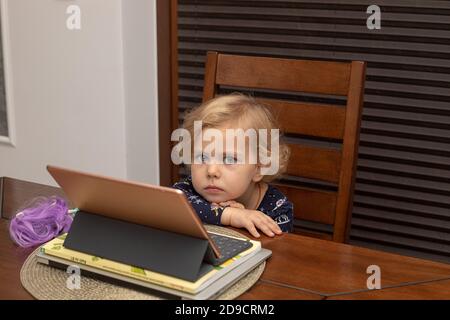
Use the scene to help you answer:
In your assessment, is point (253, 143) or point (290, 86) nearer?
point (253, 143)

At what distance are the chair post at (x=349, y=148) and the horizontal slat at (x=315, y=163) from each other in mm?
28

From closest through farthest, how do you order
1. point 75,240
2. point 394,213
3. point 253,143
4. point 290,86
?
point 75,240, point 253,143, point 290,86, point 394,213

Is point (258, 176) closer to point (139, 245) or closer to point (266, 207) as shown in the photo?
point (266, 207)

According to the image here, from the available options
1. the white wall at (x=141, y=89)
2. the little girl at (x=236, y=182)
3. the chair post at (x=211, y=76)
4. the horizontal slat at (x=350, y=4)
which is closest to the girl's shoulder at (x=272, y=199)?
the little girl at (x=236, y=182)

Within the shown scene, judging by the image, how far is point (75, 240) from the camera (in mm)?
1078

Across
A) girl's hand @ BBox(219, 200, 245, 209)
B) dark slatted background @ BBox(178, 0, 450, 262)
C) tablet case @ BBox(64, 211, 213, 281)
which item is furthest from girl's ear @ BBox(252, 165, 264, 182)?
dark slatted background @ BBox(178, 0, 450, 262)

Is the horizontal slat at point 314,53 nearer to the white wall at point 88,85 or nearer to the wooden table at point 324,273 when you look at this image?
the white wall at point 88,85

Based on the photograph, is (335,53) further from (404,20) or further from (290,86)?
(290,86)

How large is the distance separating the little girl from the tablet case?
31cm

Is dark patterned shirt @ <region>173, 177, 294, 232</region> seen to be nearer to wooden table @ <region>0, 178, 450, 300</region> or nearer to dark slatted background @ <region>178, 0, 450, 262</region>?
wooden table @ <region>0, 178, 450, 300</region>

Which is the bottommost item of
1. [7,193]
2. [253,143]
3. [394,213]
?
[394,213]
